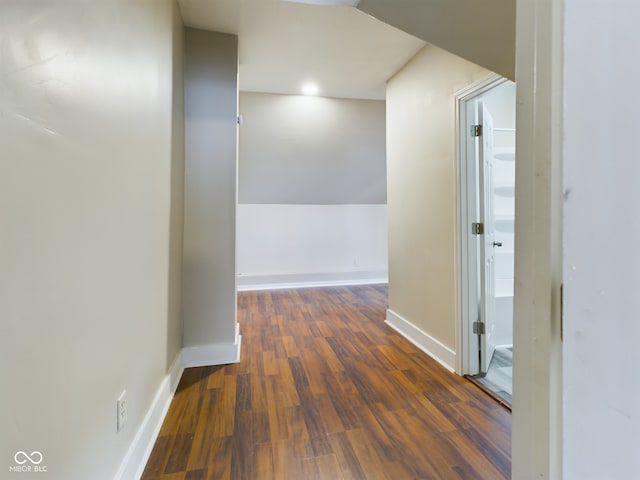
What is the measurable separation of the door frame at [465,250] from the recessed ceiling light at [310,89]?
1.69 m

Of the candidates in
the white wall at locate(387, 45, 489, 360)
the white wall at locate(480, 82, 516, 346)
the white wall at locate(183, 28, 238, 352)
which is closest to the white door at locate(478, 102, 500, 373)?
the white wall at locate(387, 45, 489, 360)

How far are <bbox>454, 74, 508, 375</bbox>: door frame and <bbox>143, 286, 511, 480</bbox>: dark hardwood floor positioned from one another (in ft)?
0.74

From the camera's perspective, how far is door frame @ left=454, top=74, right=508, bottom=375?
6.73 ft

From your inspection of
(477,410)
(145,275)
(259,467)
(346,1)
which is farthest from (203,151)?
(477,410)

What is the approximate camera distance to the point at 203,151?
2182 millimetres

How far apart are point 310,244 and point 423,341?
9.62 feet

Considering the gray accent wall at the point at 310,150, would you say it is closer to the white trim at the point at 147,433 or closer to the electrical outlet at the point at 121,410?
the white trim at the point at 147,433

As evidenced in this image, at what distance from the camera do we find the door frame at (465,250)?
2.05 metres

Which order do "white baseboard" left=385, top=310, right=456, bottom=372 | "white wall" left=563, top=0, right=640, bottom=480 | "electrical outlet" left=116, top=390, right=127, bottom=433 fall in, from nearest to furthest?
1. "white wall" left=563, top=0, right=640, bottom=480
2. "electrical outlet" left=116, top=390, right=127, bottom=433
3. "white baseboard" left=385, top=310, right=456, bottom=372

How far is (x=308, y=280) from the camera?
5.02 meters

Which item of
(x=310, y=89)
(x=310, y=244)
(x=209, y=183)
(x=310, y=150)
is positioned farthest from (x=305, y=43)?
(x=310, y=244)

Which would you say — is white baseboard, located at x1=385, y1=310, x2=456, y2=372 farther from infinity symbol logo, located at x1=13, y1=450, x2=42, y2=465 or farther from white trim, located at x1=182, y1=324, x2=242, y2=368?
infinity symbol logo, located at x1=13, y1=450, x2=42, y2=465

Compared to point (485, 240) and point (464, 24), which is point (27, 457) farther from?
point (485, 240)

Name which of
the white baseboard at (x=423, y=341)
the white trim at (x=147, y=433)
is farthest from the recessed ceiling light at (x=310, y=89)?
the white trim at (x=147, y=433)
